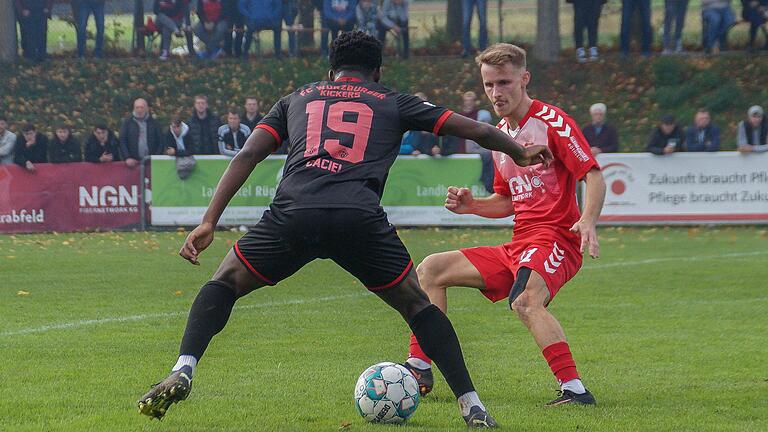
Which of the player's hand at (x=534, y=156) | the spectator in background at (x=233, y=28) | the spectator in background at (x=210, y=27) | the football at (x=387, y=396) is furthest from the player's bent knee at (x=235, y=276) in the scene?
the spectator in background at (x=210, y=27)

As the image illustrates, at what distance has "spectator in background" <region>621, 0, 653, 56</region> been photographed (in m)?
25.4

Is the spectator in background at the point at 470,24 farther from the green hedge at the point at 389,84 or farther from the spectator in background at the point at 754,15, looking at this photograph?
the spectator in background at the point at 754,15

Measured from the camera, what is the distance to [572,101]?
2667 centimetres

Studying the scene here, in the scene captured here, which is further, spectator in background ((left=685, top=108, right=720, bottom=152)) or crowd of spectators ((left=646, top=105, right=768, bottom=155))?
spectator in background ((left=685, top=108, right=720, bottom=152))

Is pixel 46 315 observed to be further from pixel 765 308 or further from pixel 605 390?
pixel 765 308

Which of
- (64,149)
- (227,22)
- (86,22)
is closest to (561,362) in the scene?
(64,149)

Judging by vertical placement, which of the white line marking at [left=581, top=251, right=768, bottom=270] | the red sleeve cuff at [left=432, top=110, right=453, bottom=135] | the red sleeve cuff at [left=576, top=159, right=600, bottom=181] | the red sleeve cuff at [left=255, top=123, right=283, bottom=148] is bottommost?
the white line marking at [left=581, top=251, right=768, bottom=270]

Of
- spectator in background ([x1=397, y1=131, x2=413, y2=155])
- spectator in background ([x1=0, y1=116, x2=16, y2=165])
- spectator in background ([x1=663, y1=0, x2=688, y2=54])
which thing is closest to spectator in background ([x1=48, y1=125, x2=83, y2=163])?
spectator in background ([x1=0, y1=116, x2=16, y2=165])

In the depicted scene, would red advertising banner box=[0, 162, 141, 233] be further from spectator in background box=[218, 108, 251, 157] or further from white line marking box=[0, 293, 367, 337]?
white line marking box=[0, 293, 367, 337]

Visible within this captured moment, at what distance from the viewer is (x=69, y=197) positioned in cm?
1855

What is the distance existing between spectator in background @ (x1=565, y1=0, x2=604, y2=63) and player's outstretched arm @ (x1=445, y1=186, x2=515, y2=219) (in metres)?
18.6

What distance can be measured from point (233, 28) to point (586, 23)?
7.22 m

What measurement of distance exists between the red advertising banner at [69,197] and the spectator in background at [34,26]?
854cm

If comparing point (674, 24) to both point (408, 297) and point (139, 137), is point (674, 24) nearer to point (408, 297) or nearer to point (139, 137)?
point (139, 137)
